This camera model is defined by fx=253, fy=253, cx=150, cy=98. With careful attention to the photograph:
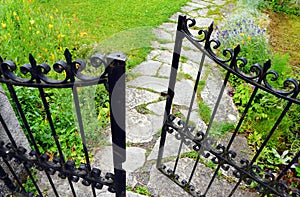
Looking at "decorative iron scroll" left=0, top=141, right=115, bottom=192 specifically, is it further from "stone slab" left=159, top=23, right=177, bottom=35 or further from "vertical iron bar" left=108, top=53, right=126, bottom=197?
"stone slab" left=159, top=23, right=177, bottom=35

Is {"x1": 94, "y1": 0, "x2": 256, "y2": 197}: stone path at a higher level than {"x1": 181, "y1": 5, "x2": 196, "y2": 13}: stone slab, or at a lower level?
lower

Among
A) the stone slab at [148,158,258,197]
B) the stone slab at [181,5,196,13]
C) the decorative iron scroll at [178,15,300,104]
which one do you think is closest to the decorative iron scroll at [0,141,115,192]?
the stone slab at [148,158,258,197]

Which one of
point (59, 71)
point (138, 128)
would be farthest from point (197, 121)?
point (59, 71)

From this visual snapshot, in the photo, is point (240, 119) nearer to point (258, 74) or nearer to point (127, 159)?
point (258, 74)

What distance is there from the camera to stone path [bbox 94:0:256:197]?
2162 mm

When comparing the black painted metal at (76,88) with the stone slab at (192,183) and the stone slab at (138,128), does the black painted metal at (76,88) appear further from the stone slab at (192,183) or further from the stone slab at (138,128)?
the stone slab at (138,128)

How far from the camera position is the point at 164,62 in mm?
3449

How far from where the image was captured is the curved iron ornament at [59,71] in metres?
1.01

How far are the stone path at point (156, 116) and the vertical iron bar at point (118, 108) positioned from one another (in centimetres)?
73

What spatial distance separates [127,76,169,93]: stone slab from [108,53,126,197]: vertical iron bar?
1685mm

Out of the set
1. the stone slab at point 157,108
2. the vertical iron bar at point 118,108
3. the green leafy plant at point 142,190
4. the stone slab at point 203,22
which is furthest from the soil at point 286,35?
the vertical iron bar at point 118,108

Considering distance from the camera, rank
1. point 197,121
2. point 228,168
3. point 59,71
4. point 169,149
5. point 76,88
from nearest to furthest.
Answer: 1. point 59,71
2. point 76,88
3. point 228,168
4. point 169,149
5. point 197,121

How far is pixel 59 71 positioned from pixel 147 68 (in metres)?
2.33

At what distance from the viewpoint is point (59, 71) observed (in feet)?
3.32
